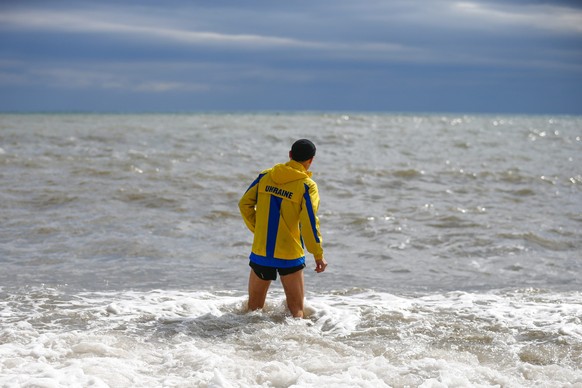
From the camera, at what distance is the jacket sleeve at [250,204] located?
6.56 meters

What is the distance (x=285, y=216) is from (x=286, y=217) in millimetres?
13

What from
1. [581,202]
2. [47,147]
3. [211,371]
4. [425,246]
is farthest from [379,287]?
[47,147]

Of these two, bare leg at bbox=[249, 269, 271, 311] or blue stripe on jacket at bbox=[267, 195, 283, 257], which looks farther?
bare leg at bbox=[249, 269, 271, 311]

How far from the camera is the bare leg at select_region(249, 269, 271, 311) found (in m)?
6.73

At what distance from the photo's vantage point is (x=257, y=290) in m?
6.80

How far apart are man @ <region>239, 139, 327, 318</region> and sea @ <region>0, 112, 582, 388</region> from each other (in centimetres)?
56

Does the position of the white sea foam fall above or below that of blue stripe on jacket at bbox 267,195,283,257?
below

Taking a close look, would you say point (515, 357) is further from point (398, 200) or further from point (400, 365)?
point (398, 200)

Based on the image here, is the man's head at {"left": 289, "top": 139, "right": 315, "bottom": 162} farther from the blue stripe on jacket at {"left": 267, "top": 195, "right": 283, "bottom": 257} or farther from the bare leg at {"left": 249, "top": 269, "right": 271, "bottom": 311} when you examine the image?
the bare leg at {"left": 249, "top": 269, "right": 271, "bottom": 311}

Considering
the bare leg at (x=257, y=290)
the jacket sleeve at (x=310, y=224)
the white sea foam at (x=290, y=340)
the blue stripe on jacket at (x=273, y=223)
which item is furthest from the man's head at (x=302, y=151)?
the white sea foam at (x=290, y=340)

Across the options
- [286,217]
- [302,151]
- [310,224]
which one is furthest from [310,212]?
[302,151]

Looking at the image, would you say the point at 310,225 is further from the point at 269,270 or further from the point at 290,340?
the point at 290,340

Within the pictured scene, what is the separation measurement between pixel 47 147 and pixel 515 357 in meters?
19.1

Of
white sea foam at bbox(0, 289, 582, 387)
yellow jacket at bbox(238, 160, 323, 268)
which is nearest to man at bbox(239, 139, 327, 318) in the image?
yellow jacket at bbox(238, 160, 323, 268)
